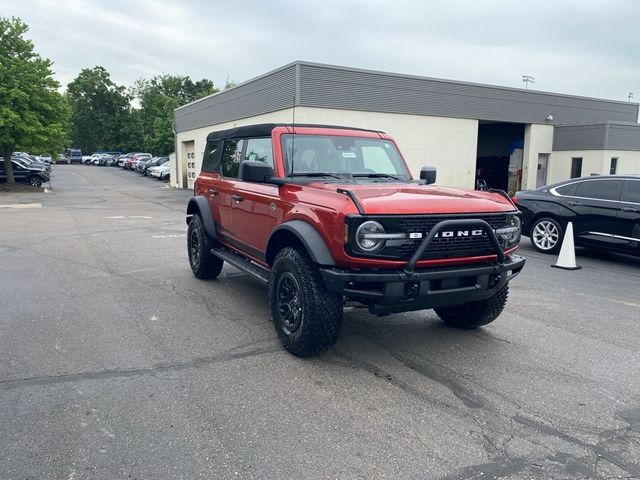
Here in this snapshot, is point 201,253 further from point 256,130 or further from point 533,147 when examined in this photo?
point 533,147

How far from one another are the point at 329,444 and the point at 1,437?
2.01 metres

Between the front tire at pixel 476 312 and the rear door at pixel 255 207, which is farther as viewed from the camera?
the rear door at pixel 255 207

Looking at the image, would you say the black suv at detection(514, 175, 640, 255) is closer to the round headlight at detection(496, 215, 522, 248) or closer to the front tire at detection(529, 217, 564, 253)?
the front tire at detection(529, 217, 564, 253)

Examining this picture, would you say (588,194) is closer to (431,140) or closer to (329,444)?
(329,444)

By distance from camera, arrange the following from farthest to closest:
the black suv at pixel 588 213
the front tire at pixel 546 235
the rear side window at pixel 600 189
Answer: the front tire at pixel 546 235 < the rear side window at pixel 600 189 < the black suv at pixel 588 213

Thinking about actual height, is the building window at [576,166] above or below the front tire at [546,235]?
above

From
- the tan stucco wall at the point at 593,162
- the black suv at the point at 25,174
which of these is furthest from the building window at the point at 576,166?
the black suv at the point at 25,174

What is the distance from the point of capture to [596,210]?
373 inches

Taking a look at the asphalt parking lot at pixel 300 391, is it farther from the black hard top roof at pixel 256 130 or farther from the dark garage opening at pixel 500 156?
the dark garage opening at pixel 500 156

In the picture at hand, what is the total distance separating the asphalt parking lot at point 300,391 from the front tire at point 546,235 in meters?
3.18

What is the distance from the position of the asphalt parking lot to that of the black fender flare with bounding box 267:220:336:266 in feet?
3.04

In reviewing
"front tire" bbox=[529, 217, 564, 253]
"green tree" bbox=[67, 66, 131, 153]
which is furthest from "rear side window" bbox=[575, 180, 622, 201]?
"green tree" bbox=[67, 66, 131, 153]

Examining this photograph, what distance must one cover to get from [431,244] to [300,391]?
1.50 metres

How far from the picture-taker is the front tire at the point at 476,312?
5.10 meters
